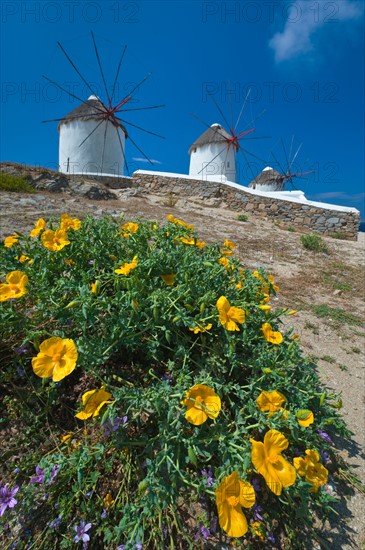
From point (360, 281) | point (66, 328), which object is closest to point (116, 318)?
point (66, 328)

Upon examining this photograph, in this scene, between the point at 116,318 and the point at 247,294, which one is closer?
the point at 116,318

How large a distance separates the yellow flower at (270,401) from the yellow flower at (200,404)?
0.68ft

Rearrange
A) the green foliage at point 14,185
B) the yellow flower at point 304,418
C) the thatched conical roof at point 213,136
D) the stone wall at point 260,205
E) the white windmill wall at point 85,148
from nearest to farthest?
1. the yellow flower at point 304,418
2. the green foliage at point 14,185
3. the stone wall at point 260,205
4. the white windmill wall at point 85,148
5. the thatched conical roof at point 213,136

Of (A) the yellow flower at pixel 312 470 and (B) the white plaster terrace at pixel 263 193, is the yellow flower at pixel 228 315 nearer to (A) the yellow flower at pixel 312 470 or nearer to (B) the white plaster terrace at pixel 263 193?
(A) the yellow flower at pixel 312 470

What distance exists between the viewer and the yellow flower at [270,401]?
3.62ft

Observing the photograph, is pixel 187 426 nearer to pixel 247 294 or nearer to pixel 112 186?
pixel 247 294

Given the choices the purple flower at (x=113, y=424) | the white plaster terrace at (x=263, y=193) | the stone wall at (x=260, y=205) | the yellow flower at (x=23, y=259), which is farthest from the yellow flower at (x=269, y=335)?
the white plaster terrace at (x=263, y=193)

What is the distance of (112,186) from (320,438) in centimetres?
1298

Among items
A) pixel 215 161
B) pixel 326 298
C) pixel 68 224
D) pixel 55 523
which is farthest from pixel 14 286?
pixel 215 161

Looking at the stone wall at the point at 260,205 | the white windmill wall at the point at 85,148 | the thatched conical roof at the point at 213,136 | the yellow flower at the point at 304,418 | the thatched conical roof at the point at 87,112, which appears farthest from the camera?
the thatched conical roof at the point at 213,136

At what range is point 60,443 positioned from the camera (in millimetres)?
1167

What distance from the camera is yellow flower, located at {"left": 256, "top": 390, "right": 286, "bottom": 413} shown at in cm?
110

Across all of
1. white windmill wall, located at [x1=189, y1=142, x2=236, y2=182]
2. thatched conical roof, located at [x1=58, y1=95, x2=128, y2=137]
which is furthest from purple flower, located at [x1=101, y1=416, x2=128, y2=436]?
white windmill wall, located at [x1=189, y1=142, x2=236, y2=182]

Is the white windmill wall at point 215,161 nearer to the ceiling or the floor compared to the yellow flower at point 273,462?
nearer to the ceiling
